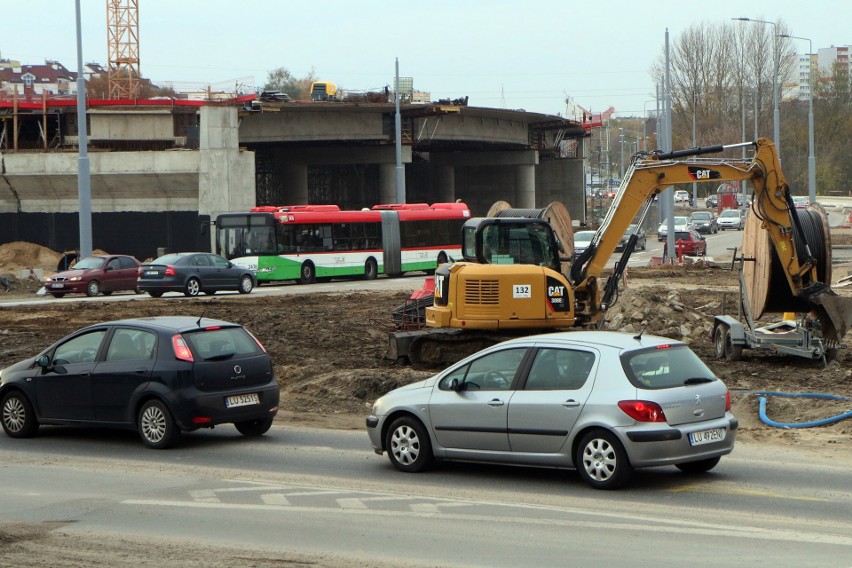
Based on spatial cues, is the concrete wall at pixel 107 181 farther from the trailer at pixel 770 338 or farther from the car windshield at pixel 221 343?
the car windshield at pixel 221 343

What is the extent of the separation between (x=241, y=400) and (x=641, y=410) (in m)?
4.86

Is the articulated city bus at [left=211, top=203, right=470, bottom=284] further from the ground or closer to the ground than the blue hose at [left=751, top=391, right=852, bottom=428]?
further from the ground

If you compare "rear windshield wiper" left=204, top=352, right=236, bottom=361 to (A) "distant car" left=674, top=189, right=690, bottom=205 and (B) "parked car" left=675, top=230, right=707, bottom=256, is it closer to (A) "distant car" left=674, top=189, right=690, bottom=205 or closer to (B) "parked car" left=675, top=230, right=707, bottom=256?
(B) "parked car" left=675, top=230, right=707, bottom=256

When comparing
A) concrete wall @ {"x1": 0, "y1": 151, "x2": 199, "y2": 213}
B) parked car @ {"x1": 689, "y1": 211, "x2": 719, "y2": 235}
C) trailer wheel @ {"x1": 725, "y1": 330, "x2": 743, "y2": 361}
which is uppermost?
concrete wall @ {"x1": 0, "y1": 151, "x2": 199, "y2": 213}

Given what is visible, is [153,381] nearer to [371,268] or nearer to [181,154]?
[371,268]

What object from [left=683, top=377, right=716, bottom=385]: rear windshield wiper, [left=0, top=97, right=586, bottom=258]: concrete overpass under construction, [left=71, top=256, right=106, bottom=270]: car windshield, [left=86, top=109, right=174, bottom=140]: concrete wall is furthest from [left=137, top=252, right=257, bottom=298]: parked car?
[left=683, top=377, right=716, bottom=385]: rear windshield wiper

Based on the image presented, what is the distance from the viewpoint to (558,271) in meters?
19.7

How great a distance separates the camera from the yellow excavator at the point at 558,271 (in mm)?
18031

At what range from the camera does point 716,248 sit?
6519 cm

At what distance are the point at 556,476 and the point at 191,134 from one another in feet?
158

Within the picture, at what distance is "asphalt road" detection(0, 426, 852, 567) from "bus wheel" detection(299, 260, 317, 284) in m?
31.1

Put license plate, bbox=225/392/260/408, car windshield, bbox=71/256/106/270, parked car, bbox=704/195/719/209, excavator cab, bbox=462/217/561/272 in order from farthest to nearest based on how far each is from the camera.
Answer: parked car, bbox=704/195/719/209 → car windshield, bbox=71/256/106/270 → excavator cab, bbox=462/217/561/272 → license plate, bbox=225/392/260/408

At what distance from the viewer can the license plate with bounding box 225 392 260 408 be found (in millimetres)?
12836

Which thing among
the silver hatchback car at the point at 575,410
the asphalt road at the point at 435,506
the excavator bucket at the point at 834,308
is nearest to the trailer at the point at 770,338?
the excavator bucket at the point at 834,308
